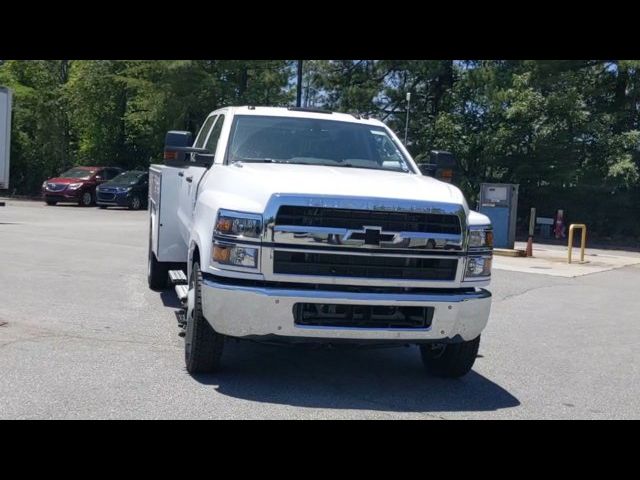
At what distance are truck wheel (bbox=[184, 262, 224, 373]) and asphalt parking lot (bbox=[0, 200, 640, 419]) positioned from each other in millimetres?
114

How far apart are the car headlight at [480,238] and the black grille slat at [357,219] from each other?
0.30 metres

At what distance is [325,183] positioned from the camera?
5.75 metres

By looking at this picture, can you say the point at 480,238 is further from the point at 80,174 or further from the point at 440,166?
the point at 80,174

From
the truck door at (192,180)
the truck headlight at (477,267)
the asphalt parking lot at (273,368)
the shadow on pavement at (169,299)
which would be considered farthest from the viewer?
the shadow on pavement at (169,299)

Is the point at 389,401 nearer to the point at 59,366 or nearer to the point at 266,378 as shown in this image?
the point at 266,378

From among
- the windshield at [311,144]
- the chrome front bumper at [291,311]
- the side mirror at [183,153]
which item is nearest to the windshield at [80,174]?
the side mirror at [183,153]

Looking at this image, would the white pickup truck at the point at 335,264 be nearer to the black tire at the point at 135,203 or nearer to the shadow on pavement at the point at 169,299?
the shadow on pavement at the point at 169,299

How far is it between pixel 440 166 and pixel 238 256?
8.85 feet

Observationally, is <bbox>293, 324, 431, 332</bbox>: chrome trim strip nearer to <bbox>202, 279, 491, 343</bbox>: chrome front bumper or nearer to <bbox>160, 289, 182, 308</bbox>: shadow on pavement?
<bbox>202, 279, 491, 343</bbox>: chrome front bumper

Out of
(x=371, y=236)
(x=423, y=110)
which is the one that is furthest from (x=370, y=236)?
(x=423, y=110)

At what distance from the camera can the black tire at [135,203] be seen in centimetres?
3050

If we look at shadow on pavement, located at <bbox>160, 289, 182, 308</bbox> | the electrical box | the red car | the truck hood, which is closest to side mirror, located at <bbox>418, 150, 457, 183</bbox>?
the truck hood

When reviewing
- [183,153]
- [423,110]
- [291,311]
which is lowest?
[291,311]
